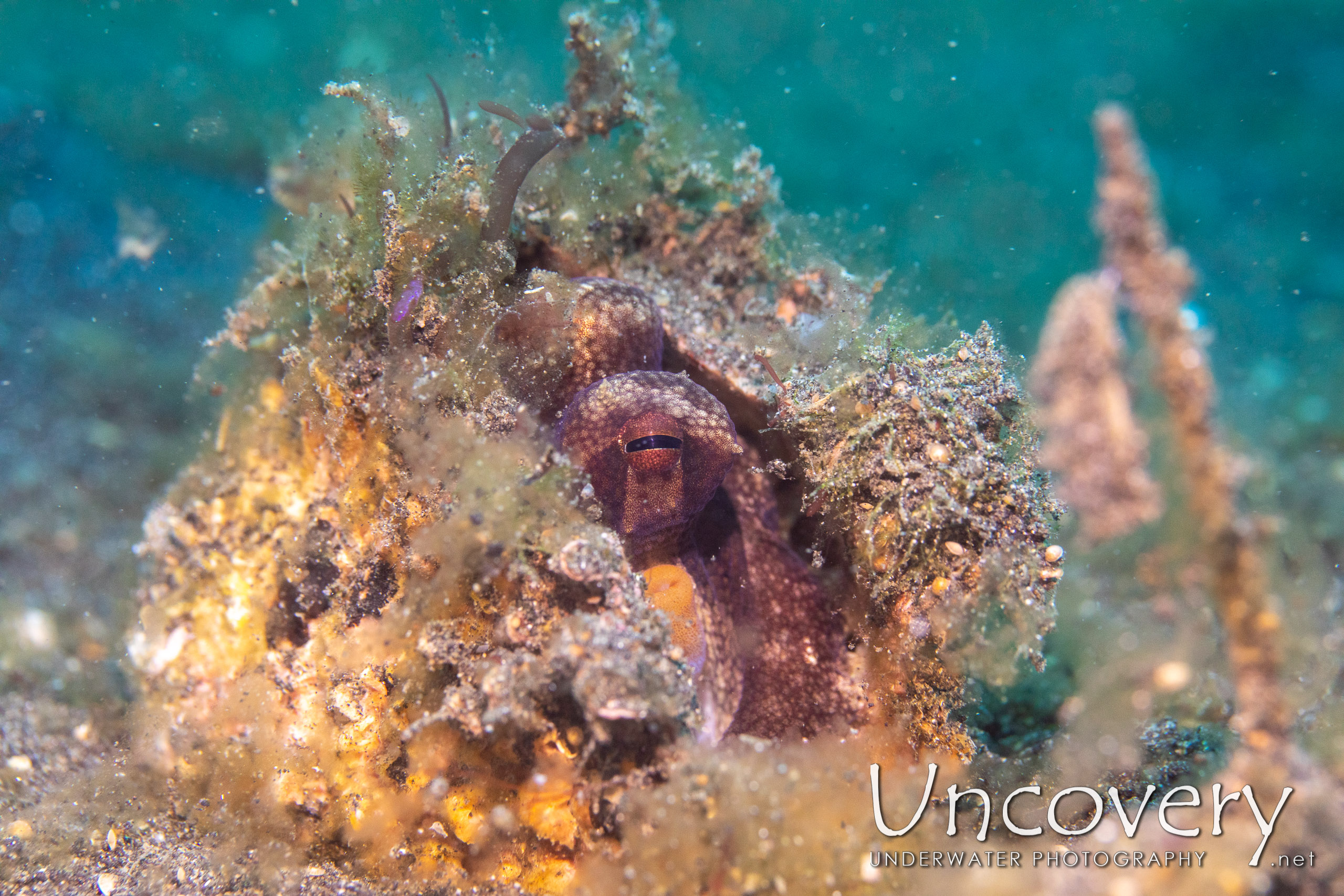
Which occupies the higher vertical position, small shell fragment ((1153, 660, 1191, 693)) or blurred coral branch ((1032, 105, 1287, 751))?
blurred coral branch ((1032, 105, 1287, 751))

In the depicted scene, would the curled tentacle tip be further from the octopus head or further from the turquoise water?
the turquoise water

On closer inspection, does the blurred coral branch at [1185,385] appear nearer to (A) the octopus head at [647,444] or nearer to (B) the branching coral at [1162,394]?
(B) the branching coral at [1162,394]

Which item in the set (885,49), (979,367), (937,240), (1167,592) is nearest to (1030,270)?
(937,240)

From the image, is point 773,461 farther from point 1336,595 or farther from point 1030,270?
point 1030,270

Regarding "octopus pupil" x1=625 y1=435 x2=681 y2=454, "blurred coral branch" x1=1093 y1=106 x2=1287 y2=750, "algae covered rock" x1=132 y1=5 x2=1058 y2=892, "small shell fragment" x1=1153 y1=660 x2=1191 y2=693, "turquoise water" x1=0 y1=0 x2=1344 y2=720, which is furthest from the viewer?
"turquoise water" x1=0 y1=0 x2=1344 y2=720

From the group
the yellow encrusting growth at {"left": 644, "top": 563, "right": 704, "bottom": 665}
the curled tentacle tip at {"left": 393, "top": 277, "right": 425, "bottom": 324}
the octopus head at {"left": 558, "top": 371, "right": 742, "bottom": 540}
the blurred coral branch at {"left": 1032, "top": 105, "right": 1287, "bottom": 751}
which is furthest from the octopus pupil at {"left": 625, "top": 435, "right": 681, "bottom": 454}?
the blurred coral branch at {"left": 1032, "top": 105, "right": 1287, "bottom": 751}

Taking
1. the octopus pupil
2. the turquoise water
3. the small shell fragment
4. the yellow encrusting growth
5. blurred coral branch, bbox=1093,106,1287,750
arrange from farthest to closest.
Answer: the turquoise water < the yellow encrusting growth < the octopus pupil < the small shell fragment < blurred coral branch, bbox=1093,106,1287,750

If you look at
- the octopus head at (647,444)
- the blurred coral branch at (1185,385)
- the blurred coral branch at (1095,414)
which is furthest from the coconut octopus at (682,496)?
the blurred coral branch at (1185,385)
